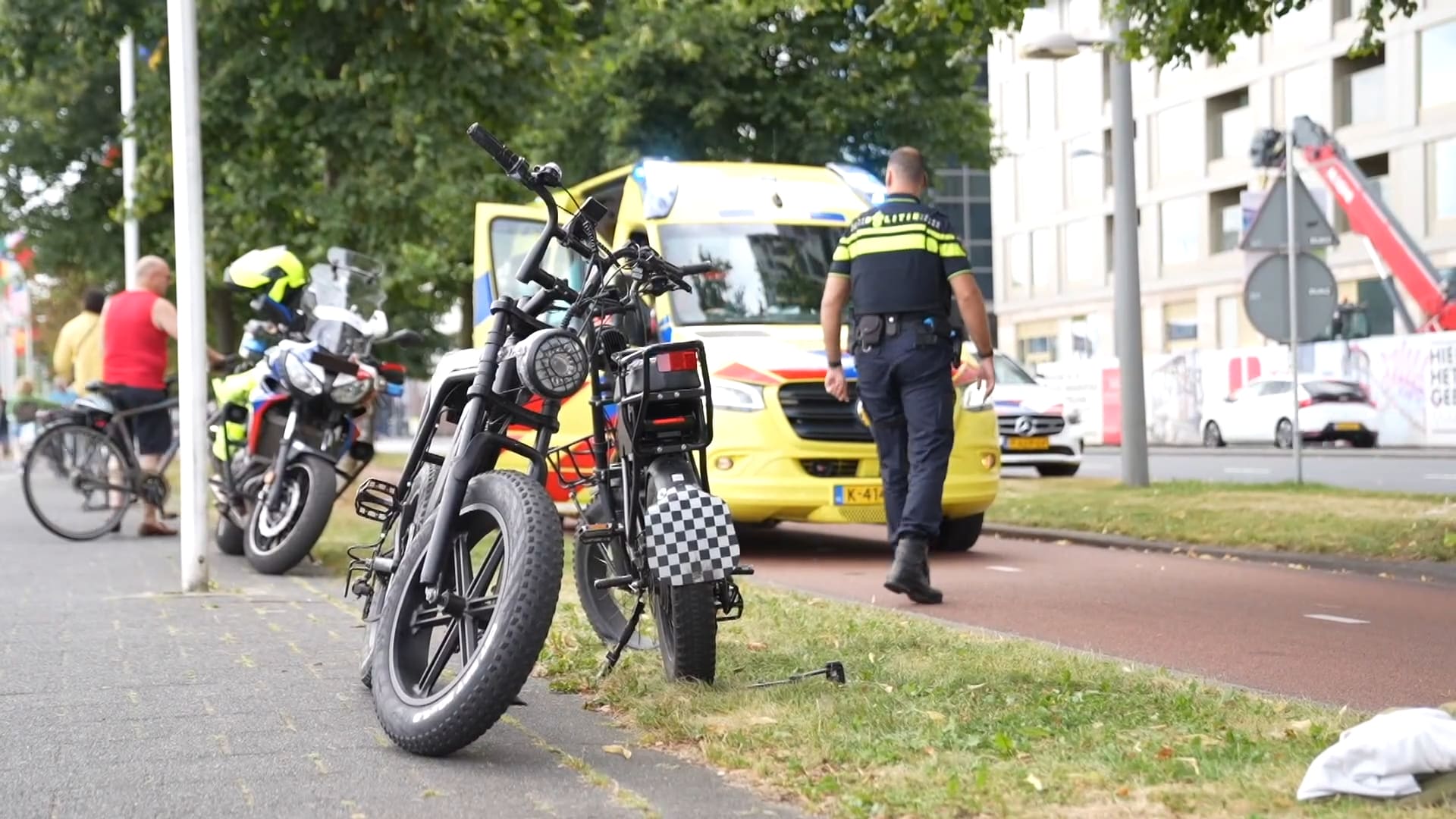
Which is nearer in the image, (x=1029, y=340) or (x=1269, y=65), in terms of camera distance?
(x=1269, y=65)

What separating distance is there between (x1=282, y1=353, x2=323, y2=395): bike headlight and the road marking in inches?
204

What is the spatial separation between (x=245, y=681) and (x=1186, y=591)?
481cm

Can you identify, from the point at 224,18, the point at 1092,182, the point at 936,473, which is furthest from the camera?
the point at 1092,182

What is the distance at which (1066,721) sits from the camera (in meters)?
4.83

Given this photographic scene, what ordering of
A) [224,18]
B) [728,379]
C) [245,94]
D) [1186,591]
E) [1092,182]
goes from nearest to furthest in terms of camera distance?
1. [1186,591]
2. [728,379]
3. [224,18]
4. [245,94]
5. [1092,182]

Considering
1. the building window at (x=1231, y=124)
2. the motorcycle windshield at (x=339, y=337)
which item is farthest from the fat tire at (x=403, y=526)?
the building window at (x=1231, y=124)

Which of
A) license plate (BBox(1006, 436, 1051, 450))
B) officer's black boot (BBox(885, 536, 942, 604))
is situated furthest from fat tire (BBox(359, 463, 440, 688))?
license plate (BBox(1006, 436, 1051, 450))

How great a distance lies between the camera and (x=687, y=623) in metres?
5.32

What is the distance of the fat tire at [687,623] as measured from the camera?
528cm

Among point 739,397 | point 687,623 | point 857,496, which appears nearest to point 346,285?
point 739,397

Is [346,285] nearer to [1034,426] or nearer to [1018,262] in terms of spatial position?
[1034,426]

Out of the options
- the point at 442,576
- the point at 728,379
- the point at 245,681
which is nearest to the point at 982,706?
the point at 442,576

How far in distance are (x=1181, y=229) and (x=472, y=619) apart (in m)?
48.3

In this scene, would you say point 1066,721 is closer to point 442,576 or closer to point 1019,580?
point 442,576
